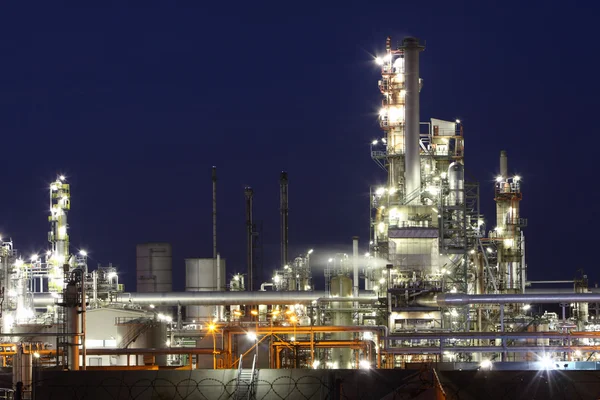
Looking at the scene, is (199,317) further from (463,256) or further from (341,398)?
(341,398)

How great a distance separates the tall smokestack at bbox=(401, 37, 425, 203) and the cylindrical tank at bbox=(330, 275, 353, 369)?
20.9 feet

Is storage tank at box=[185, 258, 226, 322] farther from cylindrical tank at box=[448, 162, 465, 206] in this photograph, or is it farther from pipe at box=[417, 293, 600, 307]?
pipe at box=[417, 293, 600, 307]

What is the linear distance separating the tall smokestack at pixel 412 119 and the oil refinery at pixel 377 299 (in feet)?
0.16

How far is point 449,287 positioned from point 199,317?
753 inches

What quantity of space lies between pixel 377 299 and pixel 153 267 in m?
21.8

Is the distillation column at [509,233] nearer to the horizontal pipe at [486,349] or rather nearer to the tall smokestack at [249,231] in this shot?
the tall smokestack at [249,231]

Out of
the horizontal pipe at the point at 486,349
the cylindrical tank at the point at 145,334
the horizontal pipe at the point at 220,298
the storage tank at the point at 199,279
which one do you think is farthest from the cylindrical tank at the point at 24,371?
the storage tank at the point at 199,279

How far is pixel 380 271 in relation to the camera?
129 ft

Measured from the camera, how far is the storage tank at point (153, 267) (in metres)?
50.7

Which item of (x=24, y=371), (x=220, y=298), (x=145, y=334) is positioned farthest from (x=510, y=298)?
(x=220, y=298)

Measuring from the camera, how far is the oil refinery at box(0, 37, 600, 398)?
20.8 m

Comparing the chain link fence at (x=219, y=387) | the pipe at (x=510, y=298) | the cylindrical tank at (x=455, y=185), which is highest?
the cylindrical tank at (x=455, y=185)

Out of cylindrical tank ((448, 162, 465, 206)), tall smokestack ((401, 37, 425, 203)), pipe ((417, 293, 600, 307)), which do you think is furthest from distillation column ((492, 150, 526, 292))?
pipe ((417, 293, 600, 307))

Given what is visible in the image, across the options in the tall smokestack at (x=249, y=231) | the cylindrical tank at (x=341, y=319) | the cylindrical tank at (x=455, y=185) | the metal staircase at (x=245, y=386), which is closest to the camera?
the metal staircase at (x=245, y=386)
